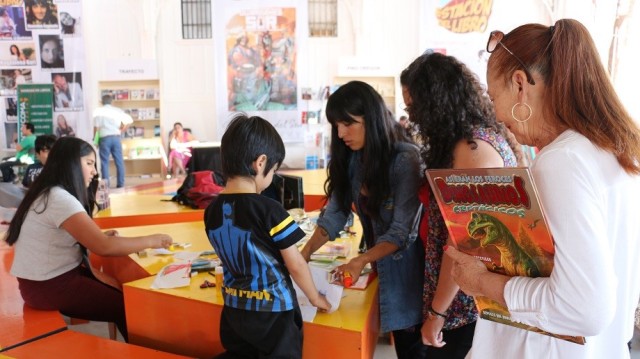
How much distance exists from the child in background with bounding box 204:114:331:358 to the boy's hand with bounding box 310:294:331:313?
101 mm

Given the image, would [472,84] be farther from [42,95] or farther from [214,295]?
[42,95]

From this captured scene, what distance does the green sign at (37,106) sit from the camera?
21.6 feet

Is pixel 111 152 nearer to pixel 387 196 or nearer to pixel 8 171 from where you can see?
pixel 8 171

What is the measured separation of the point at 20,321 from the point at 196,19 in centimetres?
994

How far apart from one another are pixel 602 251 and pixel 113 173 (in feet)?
35.6

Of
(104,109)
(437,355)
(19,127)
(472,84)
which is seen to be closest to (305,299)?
(437,355)

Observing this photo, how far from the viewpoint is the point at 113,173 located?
10430 millimetres

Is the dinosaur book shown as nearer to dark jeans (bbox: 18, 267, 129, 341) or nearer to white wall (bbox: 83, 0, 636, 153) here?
dark jeans (bbox: 18, 267, 129, 341)

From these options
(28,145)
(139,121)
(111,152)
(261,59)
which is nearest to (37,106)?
(28,145)

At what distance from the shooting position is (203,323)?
5.77 ft

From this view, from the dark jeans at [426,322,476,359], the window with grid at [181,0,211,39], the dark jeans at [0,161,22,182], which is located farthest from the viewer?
the window with grid at [181,0,211,39]

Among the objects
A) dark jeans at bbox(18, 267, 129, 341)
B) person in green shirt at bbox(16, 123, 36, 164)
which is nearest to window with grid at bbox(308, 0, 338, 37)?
person in green shirt at bbox(16, 123, 36, 164)

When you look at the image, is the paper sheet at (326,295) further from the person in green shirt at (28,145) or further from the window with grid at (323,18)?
the window with grid at (323,18)

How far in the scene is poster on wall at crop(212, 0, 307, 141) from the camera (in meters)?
8.55
